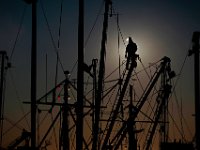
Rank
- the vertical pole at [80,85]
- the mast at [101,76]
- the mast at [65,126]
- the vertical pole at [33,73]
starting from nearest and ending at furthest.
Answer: the vertical pole at [80,85]
the vertical pole at [33,73]
the mast at [101,76]
the mast at [65,126]

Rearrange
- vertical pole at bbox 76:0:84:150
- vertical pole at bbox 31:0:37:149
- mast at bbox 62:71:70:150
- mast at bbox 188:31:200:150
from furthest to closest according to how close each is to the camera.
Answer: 1. mast at bbox 62:71:70:150
2. mast at bbox 188:31:200:150
3. vertical pole at bbox 31:0:37:149
4. vertical pole at bbox 76:0:84:150

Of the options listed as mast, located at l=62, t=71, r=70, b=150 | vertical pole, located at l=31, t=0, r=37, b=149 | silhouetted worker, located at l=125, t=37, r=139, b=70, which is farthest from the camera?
mast, located at l=62, t=71, r=70, b=150

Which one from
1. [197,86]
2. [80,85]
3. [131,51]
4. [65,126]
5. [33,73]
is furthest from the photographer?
[65,126]

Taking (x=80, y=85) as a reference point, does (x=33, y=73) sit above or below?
above

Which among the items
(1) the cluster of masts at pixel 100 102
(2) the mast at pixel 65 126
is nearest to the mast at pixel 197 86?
(1) the cluster of masts at pixel 100 102

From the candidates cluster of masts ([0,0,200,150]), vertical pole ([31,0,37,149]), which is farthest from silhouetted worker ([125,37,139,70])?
vertical pole ([31,0,37,149])

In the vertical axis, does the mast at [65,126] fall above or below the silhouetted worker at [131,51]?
below

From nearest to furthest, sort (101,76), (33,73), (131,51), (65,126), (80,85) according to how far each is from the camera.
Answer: (80,85) < (33,73) < (101,76) < (131,51) < (65,126)

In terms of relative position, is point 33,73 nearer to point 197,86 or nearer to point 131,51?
point 197,86

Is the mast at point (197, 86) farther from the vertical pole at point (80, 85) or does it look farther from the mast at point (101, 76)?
the vertical pole at point (80, 85)

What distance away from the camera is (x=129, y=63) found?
37781 mm

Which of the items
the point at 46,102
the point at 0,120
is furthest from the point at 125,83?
the point at 0,120

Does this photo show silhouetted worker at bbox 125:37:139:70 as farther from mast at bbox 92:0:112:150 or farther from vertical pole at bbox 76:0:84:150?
vertical pole at bbox 76:0:84:150

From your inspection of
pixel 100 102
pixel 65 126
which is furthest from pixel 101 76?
pixel 65 126
